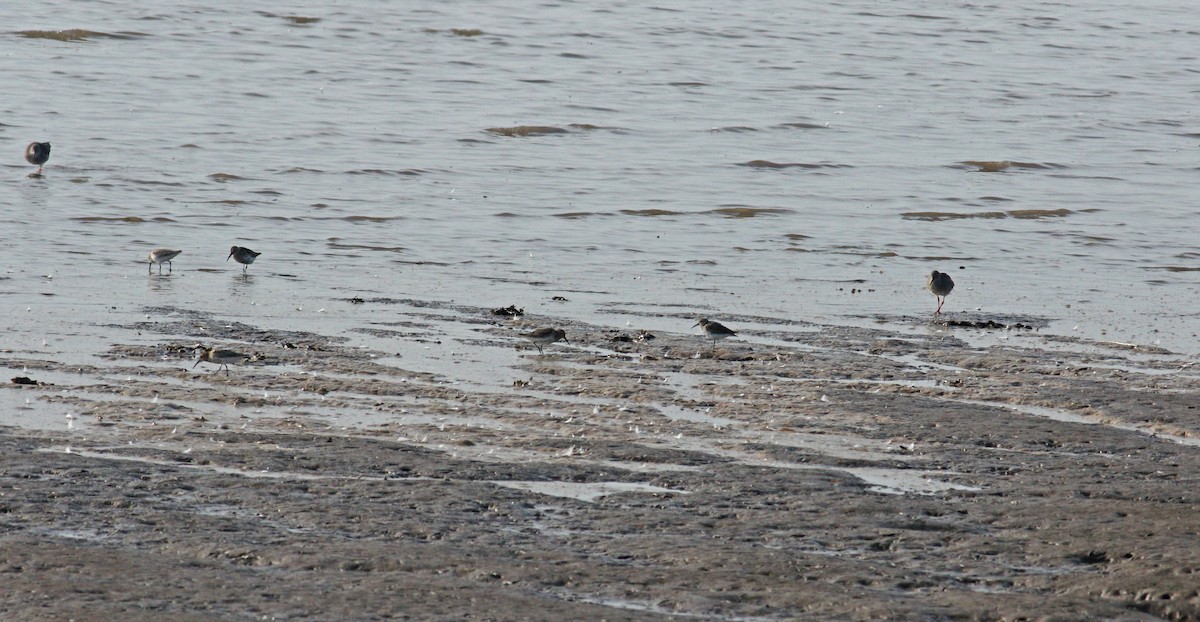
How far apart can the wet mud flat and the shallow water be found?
0.96m

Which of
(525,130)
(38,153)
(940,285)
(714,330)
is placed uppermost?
(714,330)

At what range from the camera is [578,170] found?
20625mm

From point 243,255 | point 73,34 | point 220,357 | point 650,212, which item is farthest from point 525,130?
point 220,357

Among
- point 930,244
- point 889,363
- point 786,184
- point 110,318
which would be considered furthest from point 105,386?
point 786,184

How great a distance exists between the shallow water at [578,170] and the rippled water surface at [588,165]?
69 millimetres

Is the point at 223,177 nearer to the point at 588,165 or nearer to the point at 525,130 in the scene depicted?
the point at 588,165

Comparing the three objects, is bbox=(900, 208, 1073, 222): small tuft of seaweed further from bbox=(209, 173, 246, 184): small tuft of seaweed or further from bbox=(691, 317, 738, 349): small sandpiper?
bbox=(691, 317, 738, 349): small sandpiper

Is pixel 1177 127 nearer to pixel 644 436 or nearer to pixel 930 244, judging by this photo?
pixel 930 244

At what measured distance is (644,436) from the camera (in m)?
7.76

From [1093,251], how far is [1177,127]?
1219 cm

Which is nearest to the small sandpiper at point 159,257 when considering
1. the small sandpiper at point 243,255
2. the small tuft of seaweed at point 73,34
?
the small sandpiper at point 243,255

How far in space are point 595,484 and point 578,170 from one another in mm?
13975

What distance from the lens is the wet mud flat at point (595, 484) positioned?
18.0 feet

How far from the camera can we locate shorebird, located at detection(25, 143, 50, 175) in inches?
740
